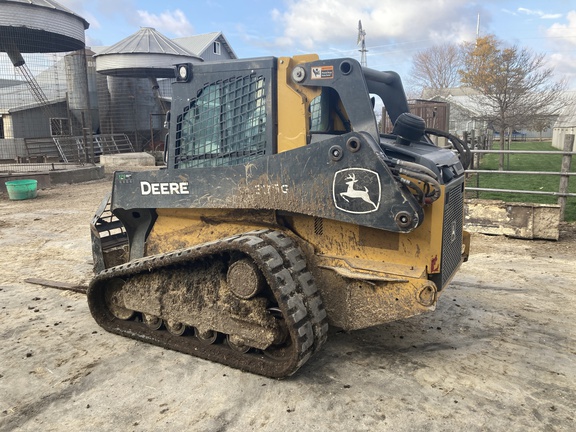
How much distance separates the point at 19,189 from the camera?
542 inches

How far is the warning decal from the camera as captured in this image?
3.84 m

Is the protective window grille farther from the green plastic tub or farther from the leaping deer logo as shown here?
the green plastic tub

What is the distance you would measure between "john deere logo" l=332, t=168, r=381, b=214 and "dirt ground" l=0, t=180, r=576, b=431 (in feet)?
4.43

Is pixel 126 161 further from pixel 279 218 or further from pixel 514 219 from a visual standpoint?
pixel 279 218

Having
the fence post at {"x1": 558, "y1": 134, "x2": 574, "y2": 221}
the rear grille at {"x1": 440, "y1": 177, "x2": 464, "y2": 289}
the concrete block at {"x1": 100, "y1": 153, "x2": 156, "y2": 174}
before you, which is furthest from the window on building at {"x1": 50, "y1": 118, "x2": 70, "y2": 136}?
the rear grille at {"x1": 440, "y1": 177, "x2": 464, "y2": 289}

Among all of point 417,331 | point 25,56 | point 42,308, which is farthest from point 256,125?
point 25,56

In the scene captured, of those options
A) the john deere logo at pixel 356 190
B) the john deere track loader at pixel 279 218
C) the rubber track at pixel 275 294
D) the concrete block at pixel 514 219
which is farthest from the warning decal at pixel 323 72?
the concrete block at pixel 514 219

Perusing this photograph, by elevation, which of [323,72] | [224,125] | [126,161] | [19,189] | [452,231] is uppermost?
[323,72]

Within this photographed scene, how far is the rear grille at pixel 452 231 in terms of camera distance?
12.9 ft

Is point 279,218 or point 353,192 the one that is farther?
point 279,218

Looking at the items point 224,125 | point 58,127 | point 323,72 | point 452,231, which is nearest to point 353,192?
point 323,72

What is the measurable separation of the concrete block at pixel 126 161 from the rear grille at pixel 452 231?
68.1ft

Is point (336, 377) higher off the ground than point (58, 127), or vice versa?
point (58, 127)

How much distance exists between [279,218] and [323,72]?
1.23m
